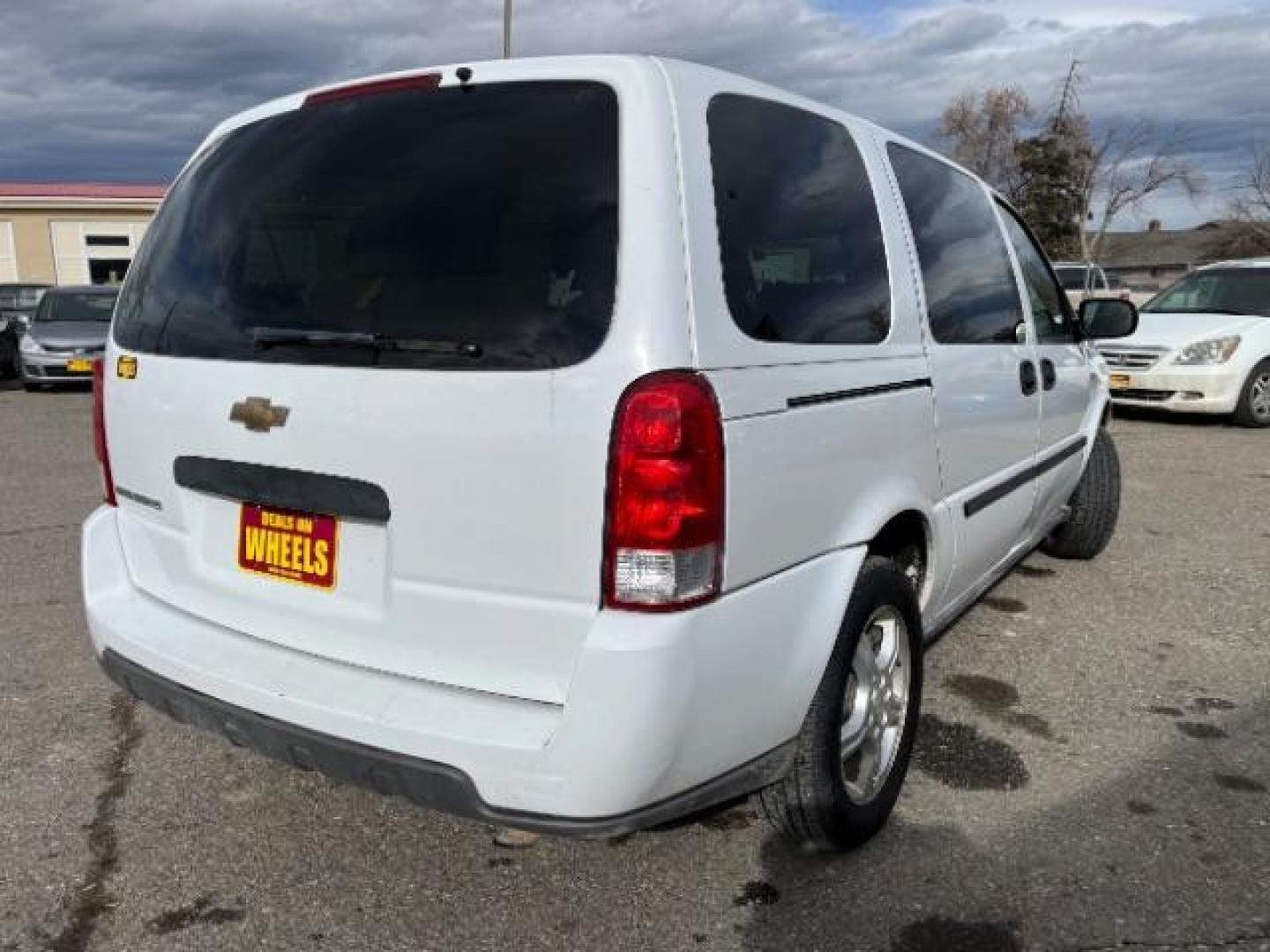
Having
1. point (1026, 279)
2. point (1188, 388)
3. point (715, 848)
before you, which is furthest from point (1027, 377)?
point (1188, 388)

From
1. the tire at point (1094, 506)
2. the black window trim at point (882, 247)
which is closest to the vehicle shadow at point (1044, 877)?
the black window trim at point (882, 247)

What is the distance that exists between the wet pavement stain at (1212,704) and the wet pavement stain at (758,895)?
1.96 metres

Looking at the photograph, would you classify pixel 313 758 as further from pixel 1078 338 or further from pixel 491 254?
pixel 1078 338

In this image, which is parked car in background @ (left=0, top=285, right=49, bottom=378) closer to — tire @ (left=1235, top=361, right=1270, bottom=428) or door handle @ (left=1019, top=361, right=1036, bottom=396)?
tire @ (left=1235, top=361, right=1270, bottom=428)

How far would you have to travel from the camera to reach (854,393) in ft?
8.33

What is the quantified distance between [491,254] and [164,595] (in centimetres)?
127

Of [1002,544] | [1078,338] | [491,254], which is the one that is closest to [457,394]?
[491,254]

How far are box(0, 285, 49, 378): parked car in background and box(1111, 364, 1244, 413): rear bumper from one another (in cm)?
1503

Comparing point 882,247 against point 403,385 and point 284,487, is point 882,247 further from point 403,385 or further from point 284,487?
point 284,487

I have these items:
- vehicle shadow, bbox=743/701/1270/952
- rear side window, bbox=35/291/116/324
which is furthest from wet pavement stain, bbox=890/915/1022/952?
rear side window, bbox=35/291/116/324

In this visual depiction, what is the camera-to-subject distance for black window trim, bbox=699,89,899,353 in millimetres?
2172

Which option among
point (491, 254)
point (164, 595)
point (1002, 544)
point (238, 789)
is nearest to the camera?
point (491, 254)

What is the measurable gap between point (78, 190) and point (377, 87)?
4453cm

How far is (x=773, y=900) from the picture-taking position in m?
2.57
